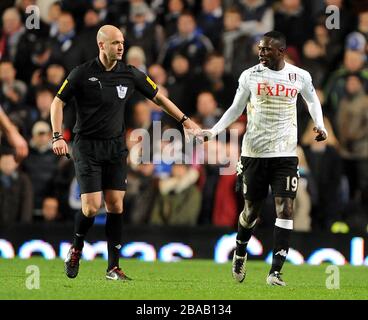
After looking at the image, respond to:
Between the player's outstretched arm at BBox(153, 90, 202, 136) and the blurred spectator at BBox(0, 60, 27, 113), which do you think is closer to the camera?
the player's outstretched arm at BBox(153, 90, 202, 136)

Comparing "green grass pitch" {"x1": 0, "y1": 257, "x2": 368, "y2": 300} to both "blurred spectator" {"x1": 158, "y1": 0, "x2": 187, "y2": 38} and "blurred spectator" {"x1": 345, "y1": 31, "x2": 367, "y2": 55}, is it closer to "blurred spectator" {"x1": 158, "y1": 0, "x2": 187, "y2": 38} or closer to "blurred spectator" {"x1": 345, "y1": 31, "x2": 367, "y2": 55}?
"blurred spectator" {"x1": 345, "y1": 31, "x2": 367, "y2": 55}

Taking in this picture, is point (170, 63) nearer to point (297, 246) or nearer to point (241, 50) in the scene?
point (241, 50)

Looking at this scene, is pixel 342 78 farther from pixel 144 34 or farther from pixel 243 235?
pixel 243 235

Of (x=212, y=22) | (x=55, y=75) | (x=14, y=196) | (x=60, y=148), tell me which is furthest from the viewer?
(x=212, y=22)

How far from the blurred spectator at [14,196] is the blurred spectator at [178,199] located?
1891 millimetres

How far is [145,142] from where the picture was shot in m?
18.6

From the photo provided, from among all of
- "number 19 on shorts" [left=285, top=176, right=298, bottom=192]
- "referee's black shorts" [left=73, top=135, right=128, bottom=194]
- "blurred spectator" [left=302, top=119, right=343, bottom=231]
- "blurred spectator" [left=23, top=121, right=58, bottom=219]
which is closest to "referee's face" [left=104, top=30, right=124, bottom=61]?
"referee's black shorts" [left=73, top=135, right=128, bottom=194]

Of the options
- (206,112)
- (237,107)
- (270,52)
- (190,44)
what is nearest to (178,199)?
(206,112)

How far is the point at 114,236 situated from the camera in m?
12.9

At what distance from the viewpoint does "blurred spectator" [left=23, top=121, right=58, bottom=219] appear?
61.4ft

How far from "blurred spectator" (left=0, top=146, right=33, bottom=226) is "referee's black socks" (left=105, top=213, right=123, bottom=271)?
5543mm

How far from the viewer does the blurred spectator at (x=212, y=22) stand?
2059 centimetres

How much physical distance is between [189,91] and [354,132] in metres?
2.68
